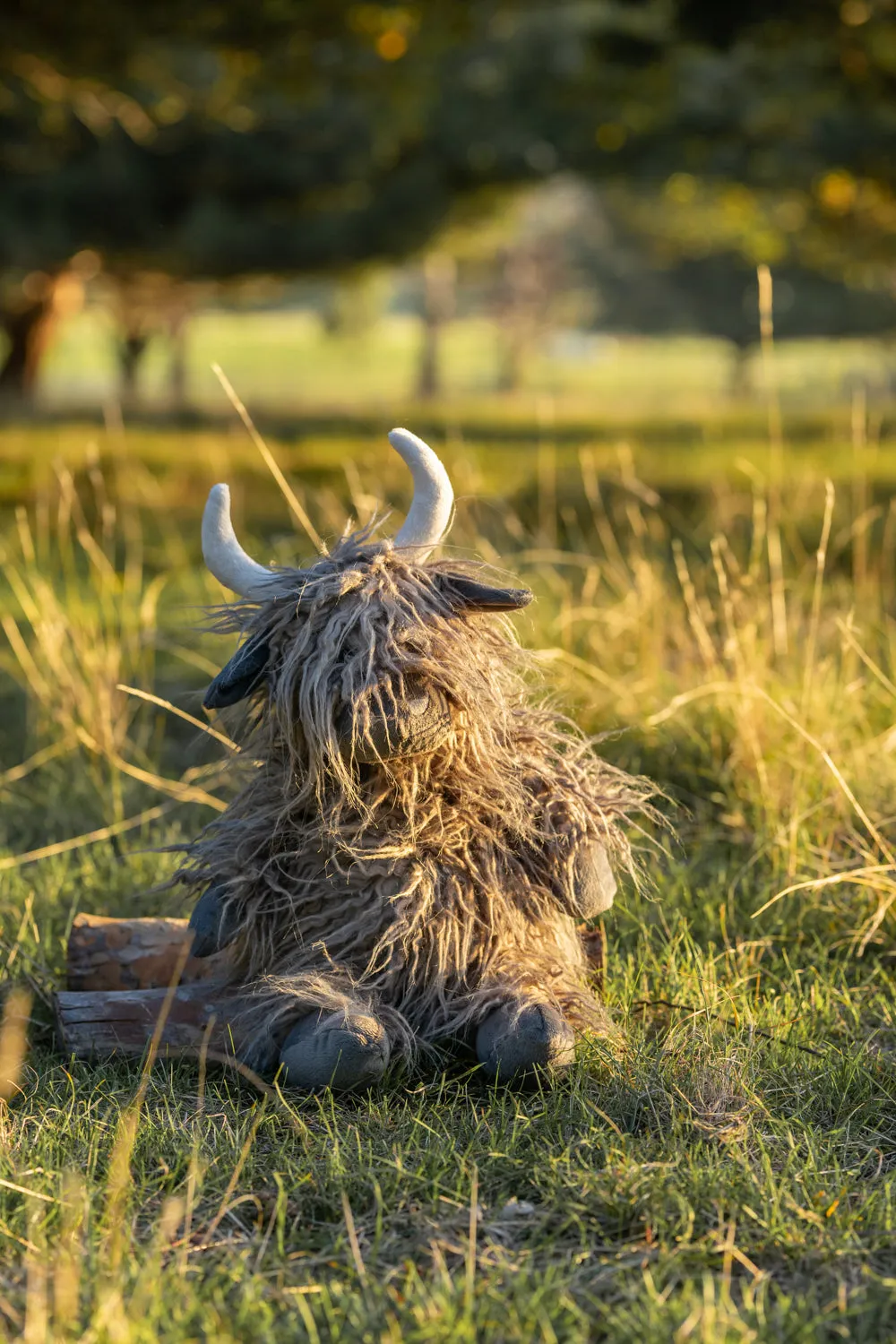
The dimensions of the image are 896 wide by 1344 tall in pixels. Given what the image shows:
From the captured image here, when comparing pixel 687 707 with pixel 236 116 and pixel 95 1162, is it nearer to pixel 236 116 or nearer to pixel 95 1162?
pixel 95 1162

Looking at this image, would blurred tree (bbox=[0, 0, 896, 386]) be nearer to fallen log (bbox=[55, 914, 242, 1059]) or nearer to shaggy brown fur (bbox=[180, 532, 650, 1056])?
shaggy brown fur (bbox=[180, 532, 650, 1056])

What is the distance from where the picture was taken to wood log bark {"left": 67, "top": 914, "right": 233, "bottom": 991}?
111 inches

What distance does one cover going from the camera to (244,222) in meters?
12.7

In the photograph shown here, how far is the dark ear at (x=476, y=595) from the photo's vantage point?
2.41 meters

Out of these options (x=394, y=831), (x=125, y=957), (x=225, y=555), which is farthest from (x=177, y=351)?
(x=394, y=831)

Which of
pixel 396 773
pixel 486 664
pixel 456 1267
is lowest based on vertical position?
pixel 456 1267

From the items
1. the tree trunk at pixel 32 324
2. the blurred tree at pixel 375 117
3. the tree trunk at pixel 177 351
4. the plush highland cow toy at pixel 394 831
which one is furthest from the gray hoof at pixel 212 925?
Answer: the tree trunk at pixel 177 351

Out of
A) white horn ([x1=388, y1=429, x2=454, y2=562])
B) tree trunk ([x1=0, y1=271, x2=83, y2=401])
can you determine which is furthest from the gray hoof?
tree trunk ([x1=0, y1=271, x2=83, y2=401])

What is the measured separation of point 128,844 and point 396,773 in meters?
1.61

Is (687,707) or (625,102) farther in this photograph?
(625,102)

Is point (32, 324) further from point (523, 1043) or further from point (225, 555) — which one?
point (523, 1043)

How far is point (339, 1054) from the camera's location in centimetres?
223

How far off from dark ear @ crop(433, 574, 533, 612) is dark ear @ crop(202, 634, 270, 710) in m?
0.35

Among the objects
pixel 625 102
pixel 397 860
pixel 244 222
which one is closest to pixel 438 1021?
pixel 397 860
